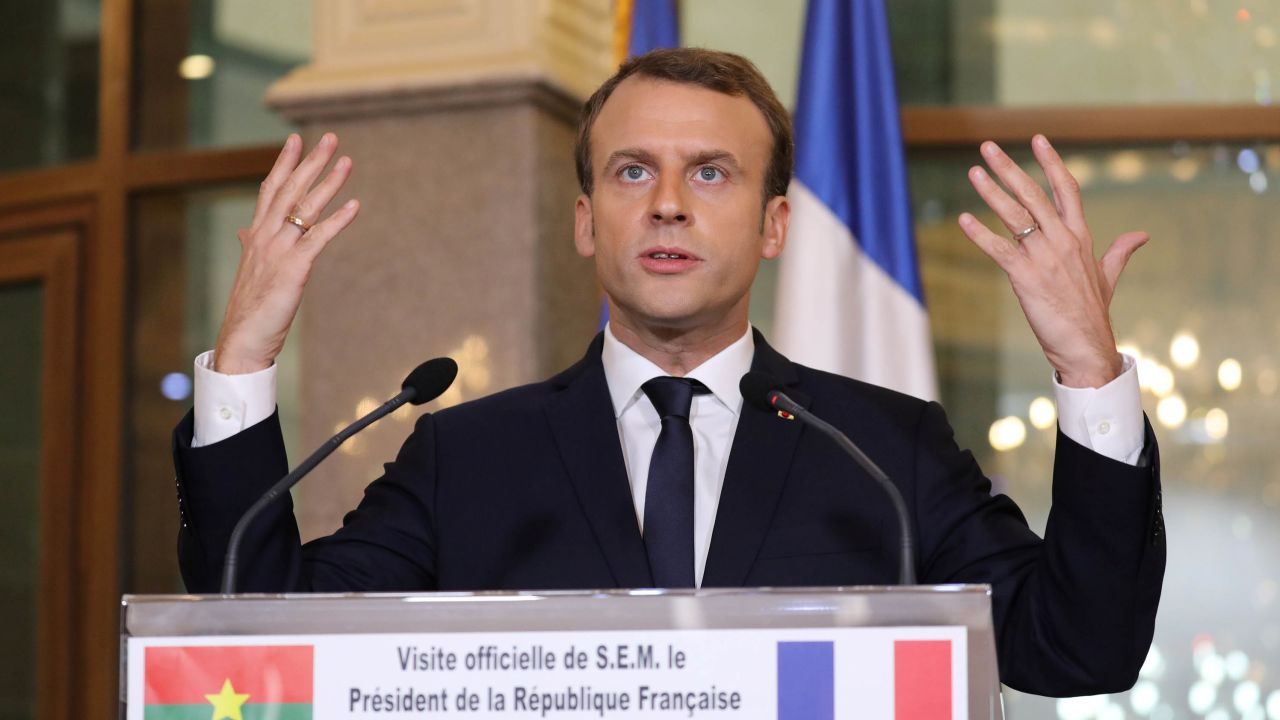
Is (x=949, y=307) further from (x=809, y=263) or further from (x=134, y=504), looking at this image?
(x=134, y=504)

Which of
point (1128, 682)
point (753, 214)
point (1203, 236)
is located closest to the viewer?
point (1128, 682)

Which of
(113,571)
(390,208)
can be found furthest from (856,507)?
(113,571)

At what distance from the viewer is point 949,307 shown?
4383 mm

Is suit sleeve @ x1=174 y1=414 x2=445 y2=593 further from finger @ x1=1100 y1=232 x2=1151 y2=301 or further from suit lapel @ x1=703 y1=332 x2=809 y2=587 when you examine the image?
finger @ x1=1100 y1=232 x2=1151 y2=301

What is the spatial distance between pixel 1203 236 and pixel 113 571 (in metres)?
3.34

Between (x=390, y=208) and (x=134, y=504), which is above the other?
(x=390, y=208)

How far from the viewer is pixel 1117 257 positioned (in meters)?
1.91

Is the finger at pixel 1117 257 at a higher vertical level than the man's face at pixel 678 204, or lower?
lower

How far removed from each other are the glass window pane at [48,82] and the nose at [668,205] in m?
3.38

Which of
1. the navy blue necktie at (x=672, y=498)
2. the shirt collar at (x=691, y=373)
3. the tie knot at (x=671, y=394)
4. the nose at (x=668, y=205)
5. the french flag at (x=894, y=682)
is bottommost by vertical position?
the french flag at (x=894, y=682)

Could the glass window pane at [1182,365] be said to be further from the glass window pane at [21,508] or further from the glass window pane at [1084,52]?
the glass window pane at [21,508]

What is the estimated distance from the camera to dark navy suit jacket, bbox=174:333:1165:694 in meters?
1.77

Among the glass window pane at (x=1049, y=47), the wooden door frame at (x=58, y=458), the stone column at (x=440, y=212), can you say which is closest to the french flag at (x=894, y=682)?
the stone column at (x=440, y=212)

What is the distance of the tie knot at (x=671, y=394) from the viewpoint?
2.11 meters
